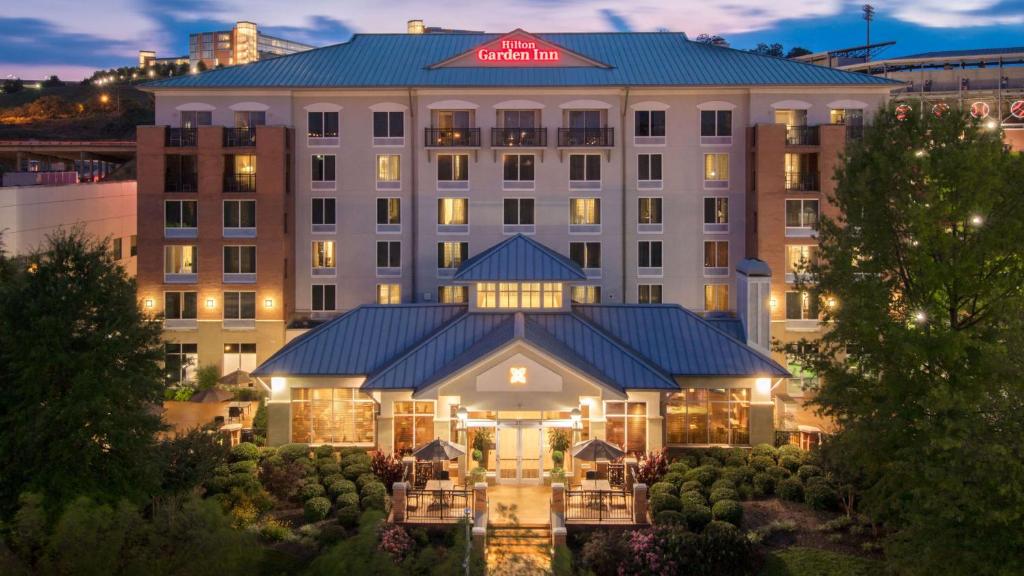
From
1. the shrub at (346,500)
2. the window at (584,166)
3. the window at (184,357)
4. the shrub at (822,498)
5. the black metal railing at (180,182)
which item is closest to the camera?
the shrub at (346,500)

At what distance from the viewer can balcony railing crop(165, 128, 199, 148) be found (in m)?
61.6

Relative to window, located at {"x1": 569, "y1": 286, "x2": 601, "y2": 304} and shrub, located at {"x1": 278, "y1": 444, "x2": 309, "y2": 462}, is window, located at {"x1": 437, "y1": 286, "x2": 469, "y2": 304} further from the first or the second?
shrub, located at {"x1": 278, "y1": 444, "x2": 309, "y2": 462}

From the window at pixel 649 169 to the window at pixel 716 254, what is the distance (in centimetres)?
462

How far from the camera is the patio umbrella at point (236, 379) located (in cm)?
5563

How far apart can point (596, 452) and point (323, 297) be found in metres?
29.1

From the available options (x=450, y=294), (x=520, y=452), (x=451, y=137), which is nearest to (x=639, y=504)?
(x=520, y=452)

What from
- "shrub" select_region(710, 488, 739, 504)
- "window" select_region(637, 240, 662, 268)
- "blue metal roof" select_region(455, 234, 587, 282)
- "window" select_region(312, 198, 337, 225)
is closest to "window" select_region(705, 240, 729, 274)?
"window" select_region(637, 240, 662, 268)

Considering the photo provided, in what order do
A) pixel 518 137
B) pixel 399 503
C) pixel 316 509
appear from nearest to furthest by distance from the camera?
pixel 399 503, pixel 316 509, pixel 518 137

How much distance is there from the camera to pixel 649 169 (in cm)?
6303

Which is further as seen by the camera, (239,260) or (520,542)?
(239,260)

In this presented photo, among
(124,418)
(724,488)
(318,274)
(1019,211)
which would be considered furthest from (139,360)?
(318,274)

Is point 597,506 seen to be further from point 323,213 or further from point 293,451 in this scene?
point 323,213

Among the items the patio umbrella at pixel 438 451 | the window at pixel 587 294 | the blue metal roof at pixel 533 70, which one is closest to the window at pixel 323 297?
the blue metal roof at pixel 533 70

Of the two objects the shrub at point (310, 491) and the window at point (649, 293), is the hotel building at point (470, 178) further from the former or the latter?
the shrub at point (310, 491)
